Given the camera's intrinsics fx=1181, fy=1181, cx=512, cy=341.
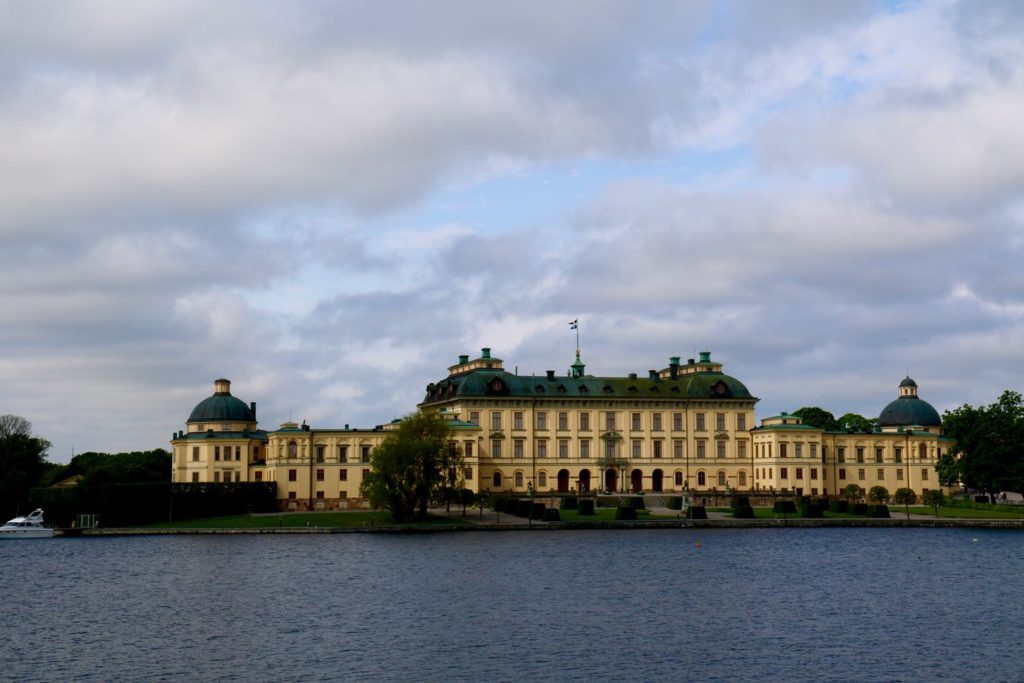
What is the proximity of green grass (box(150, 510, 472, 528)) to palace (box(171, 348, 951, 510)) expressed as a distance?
53.6 ft

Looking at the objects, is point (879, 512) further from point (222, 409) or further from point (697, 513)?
point (222, 409)

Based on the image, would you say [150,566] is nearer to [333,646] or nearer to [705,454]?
[333,646]

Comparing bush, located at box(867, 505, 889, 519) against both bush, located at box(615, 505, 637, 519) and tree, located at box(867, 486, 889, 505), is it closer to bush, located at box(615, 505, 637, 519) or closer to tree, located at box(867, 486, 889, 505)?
tree, located at box(867, 486, 889, 505)

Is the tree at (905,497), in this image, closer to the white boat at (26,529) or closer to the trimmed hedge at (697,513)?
the trimmed hedge at (697,513)

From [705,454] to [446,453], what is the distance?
50.9 metres

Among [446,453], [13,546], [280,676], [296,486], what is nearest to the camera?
[280,676]

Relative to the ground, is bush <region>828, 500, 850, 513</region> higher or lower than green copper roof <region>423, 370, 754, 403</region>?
lower

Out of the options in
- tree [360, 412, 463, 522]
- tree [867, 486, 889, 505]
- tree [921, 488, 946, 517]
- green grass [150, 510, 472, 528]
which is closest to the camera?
tree [360, 412, 463, 522]

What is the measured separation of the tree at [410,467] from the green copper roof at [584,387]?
103ft

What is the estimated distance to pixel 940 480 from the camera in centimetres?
15088

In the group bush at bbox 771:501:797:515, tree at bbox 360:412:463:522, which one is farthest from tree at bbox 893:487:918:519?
tree at bbox 360:412:463:522

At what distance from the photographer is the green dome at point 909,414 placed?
16175 cm

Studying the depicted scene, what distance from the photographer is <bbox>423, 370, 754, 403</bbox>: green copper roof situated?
14512 cm

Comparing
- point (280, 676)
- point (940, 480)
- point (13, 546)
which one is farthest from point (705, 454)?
point (280, 676)
